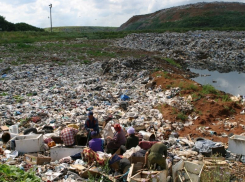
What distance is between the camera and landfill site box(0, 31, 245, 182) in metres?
4.27

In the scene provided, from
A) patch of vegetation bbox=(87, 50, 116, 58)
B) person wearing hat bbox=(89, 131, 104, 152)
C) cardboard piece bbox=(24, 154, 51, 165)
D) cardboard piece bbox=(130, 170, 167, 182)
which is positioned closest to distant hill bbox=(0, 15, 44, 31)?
patch of vegetation bbox=(87, 50, 116, 58)

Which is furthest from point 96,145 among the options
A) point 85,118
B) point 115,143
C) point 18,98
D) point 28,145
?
point 18,98

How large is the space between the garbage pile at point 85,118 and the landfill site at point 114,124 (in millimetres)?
20

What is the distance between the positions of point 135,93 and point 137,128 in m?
3.54

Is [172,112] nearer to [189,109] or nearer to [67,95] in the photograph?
[189,109]

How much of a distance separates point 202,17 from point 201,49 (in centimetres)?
2026

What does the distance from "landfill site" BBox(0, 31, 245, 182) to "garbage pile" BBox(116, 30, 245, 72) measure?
489 centimetres

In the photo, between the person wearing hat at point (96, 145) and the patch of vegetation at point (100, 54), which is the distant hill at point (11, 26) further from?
the person wearing hat at point (96, 145)

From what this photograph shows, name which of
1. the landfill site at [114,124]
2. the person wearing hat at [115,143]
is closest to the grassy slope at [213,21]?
the landfill site at [114,124]

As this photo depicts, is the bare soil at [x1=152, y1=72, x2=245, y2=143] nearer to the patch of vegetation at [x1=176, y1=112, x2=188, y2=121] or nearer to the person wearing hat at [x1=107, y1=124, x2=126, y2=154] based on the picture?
the patch of vegetation at [x1=176, y1=112, x2=188, y2=121]

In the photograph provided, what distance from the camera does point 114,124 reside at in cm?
610

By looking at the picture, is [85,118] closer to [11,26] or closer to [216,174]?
[216,174]

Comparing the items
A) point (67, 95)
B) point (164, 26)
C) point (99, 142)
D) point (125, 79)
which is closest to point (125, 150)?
point (99, 142)

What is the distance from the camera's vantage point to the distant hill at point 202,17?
36250 millimetres
